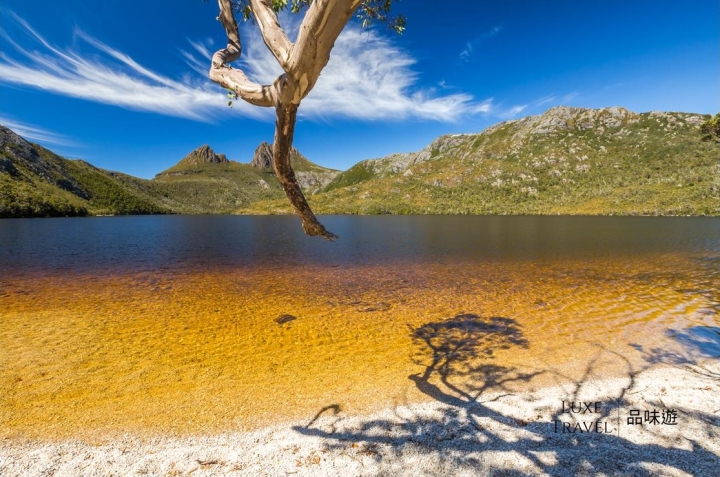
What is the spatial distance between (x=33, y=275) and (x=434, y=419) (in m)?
36.4

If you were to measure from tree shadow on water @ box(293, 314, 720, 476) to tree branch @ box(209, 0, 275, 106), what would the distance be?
6505 mm

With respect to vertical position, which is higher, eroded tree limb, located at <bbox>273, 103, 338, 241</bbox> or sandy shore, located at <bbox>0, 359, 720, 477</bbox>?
eroded tree limb, located at <bbox>273, 103, 338, 241</bbox>

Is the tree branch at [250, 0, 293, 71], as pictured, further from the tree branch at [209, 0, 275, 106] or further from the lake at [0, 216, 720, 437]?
the lake at [0, 216, 720, 437]

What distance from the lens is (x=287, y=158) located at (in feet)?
13.3

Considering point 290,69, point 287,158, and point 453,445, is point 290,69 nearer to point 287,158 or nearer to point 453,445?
point 287,158

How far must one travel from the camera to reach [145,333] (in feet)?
49.1

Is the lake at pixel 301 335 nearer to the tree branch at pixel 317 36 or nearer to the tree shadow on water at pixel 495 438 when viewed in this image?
the tree shadow on water at pixel 495 438

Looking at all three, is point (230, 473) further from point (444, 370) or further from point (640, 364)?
point (640, 364)

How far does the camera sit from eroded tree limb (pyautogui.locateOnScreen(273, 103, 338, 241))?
144 inches

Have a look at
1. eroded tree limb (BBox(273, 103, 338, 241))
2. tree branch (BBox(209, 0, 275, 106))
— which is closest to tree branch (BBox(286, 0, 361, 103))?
eroded tree limb (BBox(273, 103, 338, 241))

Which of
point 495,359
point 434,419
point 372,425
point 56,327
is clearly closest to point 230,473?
point 372,425

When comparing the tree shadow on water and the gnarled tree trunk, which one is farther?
Result: the tree shadow on water

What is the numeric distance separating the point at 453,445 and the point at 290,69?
7462 millimetres

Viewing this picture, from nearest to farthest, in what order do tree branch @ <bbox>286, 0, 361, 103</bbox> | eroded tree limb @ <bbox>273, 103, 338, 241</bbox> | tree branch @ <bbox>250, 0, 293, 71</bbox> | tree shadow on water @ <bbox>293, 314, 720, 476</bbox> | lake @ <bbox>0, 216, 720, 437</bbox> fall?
tree branch @ <bbox>286, 0, 361, 103</bbox> < tree branch @ <bbox>250, 0, 293, 71</bbox> < eroded tree limb @ <bbox>273, 103, 338, 241</bbox> < tree shadow on water @ <bbox>293, 314, 720, 476</bbox> < lake @ <bbox>0, 216, 720, 437</bbox>
